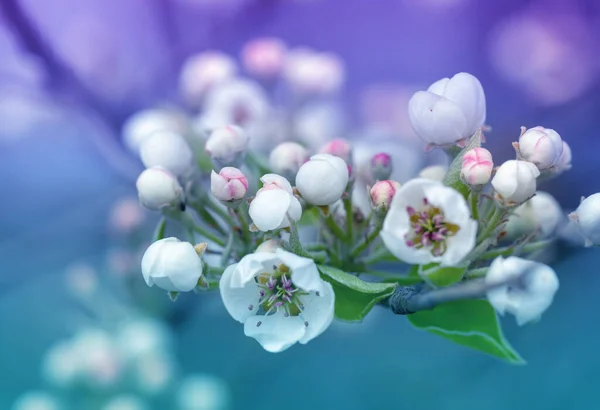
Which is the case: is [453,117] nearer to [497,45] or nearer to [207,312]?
[207,312]

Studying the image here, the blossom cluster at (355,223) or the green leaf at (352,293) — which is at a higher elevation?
the blossom cluster at (355,223)

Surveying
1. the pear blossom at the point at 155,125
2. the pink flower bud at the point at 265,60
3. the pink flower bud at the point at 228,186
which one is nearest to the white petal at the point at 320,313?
the pink flower bud at the point at 228,186

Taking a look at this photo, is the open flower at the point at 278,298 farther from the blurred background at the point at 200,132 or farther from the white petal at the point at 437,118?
the blurred background at the point at 200,132

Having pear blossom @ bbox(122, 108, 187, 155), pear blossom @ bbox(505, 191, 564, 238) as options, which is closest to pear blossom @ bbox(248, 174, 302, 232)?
pear blossom @ bbox(505, 191, 564, 238)

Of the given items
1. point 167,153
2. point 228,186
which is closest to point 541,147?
point 228,186

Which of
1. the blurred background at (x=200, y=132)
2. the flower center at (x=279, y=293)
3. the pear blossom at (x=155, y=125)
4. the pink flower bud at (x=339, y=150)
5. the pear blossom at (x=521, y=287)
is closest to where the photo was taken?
the pear blossom at (x=521, y=287)

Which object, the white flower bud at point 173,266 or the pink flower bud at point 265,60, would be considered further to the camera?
the pink flower bud at point 265,60

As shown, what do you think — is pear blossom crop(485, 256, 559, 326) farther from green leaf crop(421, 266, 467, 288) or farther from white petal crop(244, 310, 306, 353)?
white petal crop(244, 310, 306, 353)

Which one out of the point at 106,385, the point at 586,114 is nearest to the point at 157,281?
the point at 106,385
